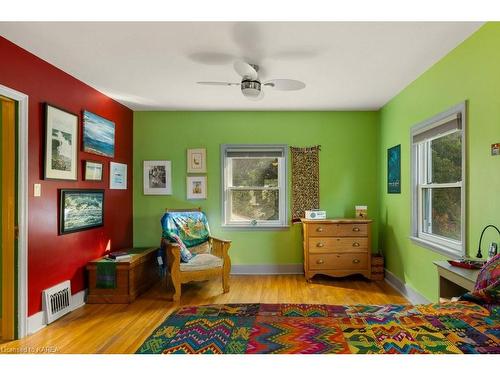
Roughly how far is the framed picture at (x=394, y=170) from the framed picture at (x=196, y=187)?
266 centimetres

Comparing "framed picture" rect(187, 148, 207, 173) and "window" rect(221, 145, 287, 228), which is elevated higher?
"framed picture" rect(187, 148, 207, 173)

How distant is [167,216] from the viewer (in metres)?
4.16

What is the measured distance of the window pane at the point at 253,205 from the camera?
4961 mm

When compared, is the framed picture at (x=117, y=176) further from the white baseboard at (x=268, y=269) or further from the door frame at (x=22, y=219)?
the white baseboard at (x=268, y=269)

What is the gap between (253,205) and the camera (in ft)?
16.3

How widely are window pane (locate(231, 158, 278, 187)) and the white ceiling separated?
1249 mm

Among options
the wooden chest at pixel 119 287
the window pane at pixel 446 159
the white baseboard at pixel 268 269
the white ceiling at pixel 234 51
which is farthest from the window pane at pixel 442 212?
the wooden chest at pixel 119 287

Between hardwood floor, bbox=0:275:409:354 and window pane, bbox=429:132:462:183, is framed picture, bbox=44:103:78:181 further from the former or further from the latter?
window pane, bbox=429:132:462:183

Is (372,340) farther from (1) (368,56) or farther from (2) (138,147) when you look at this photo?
(2) (138,147)

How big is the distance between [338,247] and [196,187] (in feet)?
7.38

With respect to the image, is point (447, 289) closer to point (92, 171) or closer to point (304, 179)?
point (304, 179)

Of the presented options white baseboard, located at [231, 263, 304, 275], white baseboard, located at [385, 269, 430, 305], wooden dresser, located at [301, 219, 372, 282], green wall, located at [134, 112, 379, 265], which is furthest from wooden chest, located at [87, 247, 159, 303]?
white baseboard, located at [385, 269, 430, 305]

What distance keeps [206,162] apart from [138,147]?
3.55 feet

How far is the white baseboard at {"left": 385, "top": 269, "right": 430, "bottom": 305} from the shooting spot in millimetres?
3408
